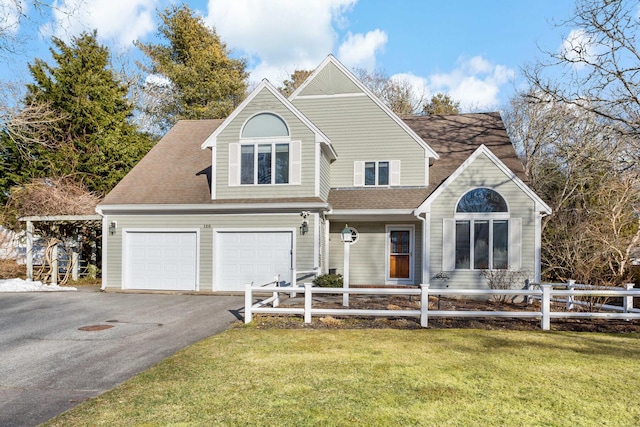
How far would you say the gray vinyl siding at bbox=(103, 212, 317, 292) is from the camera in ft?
50.0

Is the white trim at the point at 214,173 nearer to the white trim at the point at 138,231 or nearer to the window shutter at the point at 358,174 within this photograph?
the white trim at the point at 138,231

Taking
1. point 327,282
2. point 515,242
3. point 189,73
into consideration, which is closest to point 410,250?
point 515,242

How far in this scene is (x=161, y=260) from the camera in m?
16.1

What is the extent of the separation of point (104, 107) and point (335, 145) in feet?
44.3

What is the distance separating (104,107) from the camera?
2420 cm

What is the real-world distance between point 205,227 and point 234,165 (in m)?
2.33

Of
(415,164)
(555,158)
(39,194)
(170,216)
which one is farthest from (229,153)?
(555,158)

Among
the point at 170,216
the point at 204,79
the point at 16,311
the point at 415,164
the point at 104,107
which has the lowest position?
the point at 16,311

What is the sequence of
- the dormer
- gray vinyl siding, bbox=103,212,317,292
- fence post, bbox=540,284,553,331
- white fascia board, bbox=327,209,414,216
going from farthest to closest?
white fascia board, bbox=327,209,414,216
the dormer
gray vinyl siding, bbox=103,212,317,292
fence post, bbox=540,284,553,331

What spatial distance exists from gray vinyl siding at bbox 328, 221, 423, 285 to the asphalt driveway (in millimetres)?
4930

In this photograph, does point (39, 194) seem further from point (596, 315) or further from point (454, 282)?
point (596, 315)

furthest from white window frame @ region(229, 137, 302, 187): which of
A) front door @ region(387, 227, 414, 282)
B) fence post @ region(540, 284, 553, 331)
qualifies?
fence post @ region(540, 284, 553, 331)

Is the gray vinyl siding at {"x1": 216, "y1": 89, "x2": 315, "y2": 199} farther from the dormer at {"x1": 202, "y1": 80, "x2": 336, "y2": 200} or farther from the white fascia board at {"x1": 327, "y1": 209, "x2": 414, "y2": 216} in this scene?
the white fascia board at {"x1": 327, "y1": 209, "x2": 414, "y2": 216}

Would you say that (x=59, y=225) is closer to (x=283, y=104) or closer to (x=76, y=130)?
(x=76, y=130)
